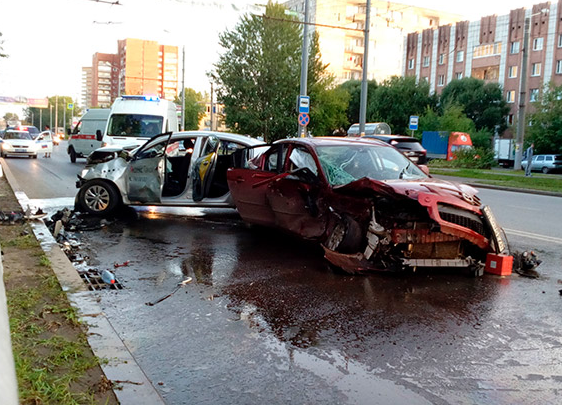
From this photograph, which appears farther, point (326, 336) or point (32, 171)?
point (32, 171)

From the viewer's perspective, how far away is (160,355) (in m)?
4.12

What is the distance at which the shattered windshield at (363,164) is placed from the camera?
7.21 meters

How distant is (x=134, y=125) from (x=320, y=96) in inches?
575

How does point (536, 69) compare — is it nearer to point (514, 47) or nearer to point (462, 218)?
point (514, 47)

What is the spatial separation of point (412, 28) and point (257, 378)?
289ft

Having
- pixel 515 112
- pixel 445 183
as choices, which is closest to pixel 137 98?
pixel 445 183

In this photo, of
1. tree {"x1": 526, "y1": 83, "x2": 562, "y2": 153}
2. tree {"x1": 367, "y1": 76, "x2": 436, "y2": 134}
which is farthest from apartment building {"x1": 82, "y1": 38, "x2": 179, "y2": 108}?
tree {"x1": 526, "y1": 83, "x2": 562, "y2": 153}

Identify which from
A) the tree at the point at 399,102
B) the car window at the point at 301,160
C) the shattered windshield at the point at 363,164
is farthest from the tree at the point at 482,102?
the car window at the point at 301,160

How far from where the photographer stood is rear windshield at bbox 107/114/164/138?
2008 cm

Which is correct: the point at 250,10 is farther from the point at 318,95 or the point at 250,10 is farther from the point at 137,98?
the point at 318,95

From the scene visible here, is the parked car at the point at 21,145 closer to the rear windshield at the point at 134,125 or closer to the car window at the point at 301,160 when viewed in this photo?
the rear windshield at the point at 134,125

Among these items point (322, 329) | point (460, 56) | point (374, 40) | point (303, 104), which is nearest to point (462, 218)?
point (322, 329)

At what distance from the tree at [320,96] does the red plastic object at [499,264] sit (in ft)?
85.2

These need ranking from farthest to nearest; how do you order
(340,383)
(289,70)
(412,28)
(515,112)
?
(412,28)
(515,112)
(289,70)
(340,383)
